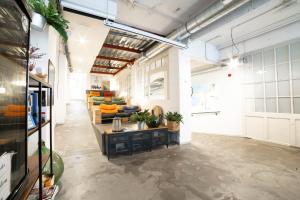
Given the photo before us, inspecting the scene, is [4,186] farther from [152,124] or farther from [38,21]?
[152,124]

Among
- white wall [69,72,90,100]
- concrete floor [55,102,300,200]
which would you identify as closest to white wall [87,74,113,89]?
white wall [69,72,90,100]

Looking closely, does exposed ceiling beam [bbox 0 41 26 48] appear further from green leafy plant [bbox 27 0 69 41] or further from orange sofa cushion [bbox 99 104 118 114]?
orange sofa cushion [bbox 99 104 118 114]

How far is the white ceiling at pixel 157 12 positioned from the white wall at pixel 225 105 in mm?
3172

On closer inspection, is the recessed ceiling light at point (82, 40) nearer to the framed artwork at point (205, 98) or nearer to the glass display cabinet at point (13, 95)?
the glass display cabinet at point (13, 95)

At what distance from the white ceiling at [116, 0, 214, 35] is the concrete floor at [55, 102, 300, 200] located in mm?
3543

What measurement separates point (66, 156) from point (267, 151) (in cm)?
518

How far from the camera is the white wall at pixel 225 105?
17.9 feet

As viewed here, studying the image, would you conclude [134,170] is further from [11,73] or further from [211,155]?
[11,73]

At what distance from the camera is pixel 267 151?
3.75m

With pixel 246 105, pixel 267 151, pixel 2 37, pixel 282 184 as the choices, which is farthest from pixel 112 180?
pixel 246 105

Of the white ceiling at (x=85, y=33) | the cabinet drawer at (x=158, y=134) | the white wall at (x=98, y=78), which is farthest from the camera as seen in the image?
the white wall at (x=98, y=78)

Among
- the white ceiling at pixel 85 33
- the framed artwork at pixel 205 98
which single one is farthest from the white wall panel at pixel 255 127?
the white ceiling at pixel 85 33

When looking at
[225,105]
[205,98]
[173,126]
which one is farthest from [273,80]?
[173,126]

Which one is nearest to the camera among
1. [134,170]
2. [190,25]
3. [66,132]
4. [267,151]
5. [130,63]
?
[134,170]
